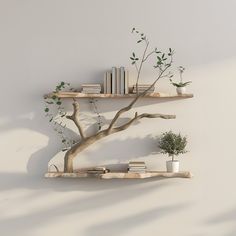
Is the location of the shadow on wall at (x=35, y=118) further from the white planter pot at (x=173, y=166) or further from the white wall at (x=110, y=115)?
the white planter pot at (x=173, y=166)

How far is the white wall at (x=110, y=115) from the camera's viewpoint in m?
3.48

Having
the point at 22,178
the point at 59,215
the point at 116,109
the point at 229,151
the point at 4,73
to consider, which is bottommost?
the point at 59,215

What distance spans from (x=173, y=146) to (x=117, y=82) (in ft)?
2.13

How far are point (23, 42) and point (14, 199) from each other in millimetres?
1253

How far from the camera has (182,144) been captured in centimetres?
336

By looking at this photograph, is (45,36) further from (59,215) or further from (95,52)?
(59,215)

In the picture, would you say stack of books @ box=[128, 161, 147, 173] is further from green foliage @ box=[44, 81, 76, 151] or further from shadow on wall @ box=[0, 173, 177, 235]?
green foliage @ box=[44, 81, 76, 151]

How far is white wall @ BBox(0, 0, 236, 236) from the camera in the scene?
3.48 m

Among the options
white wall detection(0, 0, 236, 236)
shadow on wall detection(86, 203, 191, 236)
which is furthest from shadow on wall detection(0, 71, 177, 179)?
shadow on wall detection(86, 203, 191, 236)

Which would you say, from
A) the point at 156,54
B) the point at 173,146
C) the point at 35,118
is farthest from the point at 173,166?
the point at 35,118

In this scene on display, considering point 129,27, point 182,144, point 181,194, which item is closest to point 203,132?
point 182,144

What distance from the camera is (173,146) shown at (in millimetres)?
3322

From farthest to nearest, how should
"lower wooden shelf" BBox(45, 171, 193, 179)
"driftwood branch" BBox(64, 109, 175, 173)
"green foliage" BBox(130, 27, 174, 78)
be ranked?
1. "green foliage" BBox(130, 27, 174, 78)
2. "driftwood branch" BBox(64, 109, 175, 173)
3. "lower wooden shelf" BBox(45, 171, 193, 179)

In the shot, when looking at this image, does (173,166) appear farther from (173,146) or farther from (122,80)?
(122,80)
